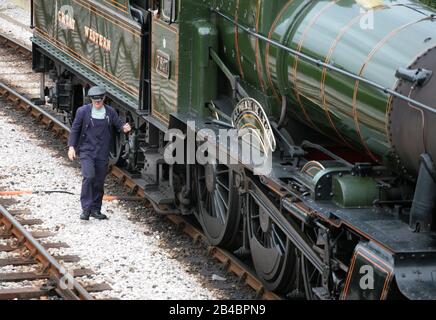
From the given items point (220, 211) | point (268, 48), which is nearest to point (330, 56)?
point (268, 48)

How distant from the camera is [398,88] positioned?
7168 mm

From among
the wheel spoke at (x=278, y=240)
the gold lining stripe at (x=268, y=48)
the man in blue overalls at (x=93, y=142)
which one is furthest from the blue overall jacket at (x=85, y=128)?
the wheel spoke at (x=278, y=240)

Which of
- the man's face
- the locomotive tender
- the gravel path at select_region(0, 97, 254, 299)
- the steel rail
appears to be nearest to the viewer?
the locomotive tender

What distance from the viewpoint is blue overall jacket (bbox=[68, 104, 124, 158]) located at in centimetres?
1073

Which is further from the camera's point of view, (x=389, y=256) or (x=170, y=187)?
(x=170, y=187)

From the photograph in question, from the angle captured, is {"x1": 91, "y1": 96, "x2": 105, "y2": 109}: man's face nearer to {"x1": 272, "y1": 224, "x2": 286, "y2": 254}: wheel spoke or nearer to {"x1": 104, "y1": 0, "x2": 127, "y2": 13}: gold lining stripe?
{"x1": 104, "y1": 0, "x2": 127, "y2": 13}: gold lining stripe

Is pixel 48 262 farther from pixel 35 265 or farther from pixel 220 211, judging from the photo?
pixel 220 211

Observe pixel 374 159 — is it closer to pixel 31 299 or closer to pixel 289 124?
pixel 289 124

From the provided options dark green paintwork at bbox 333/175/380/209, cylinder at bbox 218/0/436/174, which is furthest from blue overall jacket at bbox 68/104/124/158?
dark green paintwork at bbox 333/175/380/209

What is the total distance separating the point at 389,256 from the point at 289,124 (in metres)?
2.44

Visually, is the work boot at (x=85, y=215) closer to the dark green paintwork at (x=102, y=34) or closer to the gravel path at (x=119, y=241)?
the gravel path at (x=119, y=241)

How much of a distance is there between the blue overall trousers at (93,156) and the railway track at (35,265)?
563 millimetres

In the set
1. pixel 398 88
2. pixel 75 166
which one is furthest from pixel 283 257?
pixel 75 166

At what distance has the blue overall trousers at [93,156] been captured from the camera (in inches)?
426
